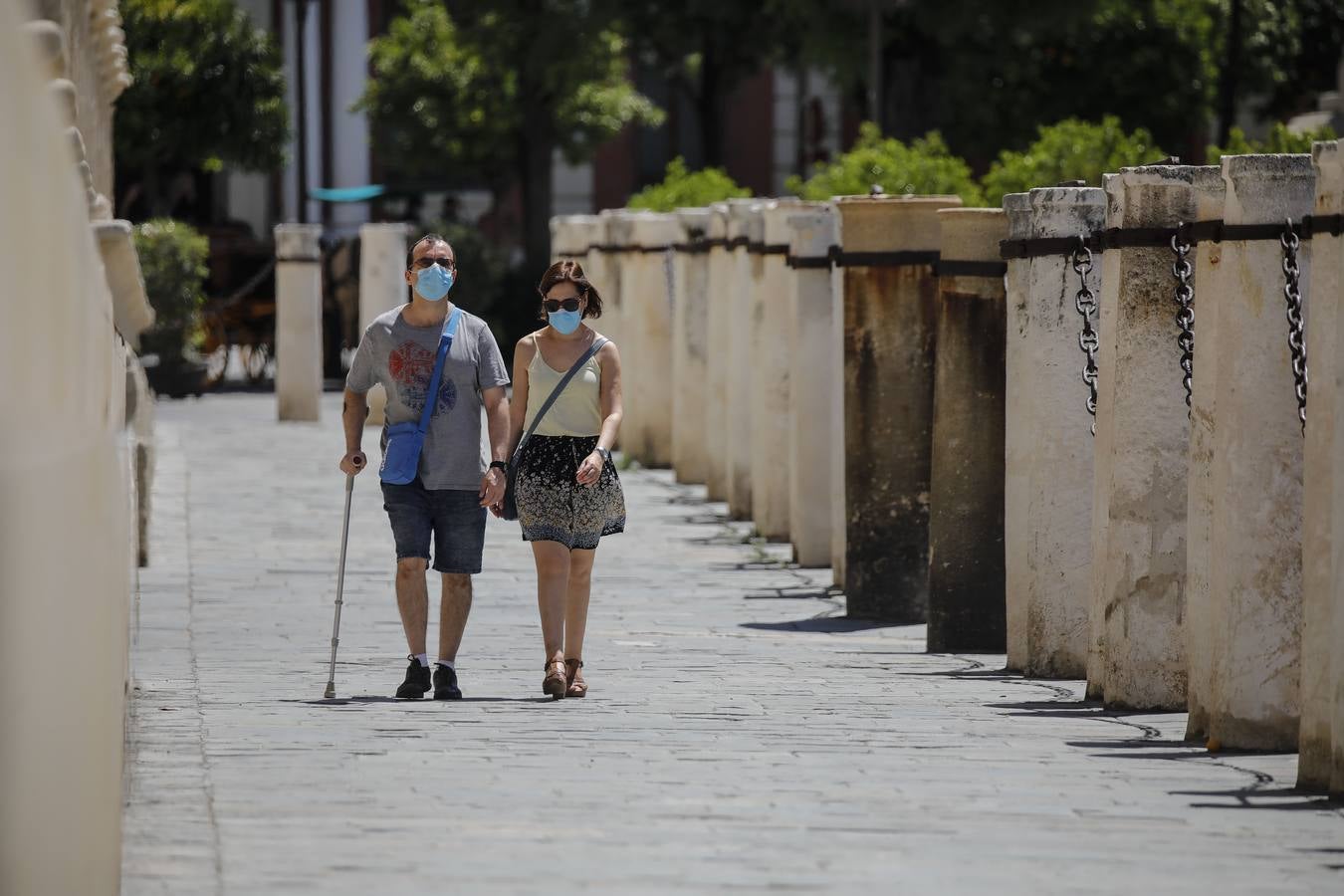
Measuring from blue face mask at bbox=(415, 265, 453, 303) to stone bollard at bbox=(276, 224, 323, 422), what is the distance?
15.5 m

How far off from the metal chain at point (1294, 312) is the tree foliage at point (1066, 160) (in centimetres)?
1271

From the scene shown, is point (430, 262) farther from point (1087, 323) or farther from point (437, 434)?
point (1087, 323)

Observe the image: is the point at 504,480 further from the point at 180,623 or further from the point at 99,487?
the point at 99,487

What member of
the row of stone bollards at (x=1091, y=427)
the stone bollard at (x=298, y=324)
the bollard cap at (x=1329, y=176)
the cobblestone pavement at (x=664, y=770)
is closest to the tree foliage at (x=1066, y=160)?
the row of stone bollards at (x=1091, y=427)

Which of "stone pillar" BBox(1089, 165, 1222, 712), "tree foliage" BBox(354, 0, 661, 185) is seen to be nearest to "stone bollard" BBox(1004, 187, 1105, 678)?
"stone pillar" BBox(1089, 165, 1222, 712)

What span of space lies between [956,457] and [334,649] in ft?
9.70

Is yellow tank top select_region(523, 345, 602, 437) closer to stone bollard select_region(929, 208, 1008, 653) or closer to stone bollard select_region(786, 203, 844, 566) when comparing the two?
stone bollard select_region(929, 208, 1008, 653)

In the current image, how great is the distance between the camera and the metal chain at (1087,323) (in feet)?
34.0

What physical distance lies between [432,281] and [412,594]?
3.54ft

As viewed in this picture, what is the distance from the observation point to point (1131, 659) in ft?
31.5

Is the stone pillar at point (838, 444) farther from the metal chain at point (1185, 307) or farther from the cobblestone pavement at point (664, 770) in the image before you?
the metal chain at point (1185, 307)

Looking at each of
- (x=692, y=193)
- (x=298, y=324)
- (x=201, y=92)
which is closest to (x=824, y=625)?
(x=298, y=324)

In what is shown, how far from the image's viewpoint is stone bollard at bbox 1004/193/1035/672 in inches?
419

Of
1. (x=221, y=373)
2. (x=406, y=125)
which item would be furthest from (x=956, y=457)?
(x=406, y=125)
